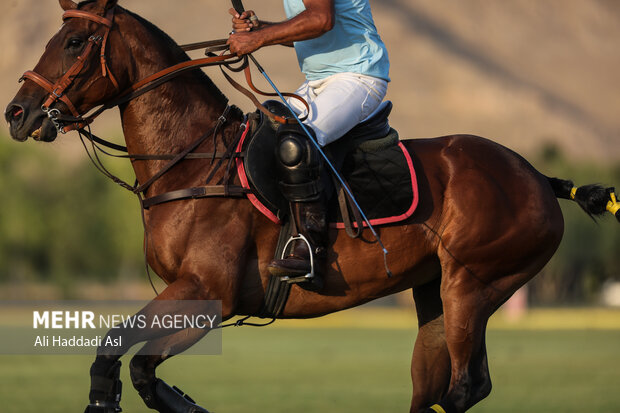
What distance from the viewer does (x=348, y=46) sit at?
7.63 meters

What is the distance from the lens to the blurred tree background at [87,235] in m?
77.0

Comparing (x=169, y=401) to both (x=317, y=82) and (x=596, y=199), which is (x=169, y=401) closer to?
(x=317, y=82)

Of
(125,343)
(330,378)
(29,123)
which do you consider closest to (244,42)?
(29,123)

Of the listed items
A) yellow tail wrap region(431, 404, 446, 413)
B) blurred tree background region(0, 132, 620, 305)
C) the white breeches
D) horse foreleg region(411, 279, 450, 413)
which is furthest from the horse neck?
blurred tree background region(0, 132, 620, 305)

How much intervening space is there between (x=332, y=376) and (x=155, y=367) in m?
11.6

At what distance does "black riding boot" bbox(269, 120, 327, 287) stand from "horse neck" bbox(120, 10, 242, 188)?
60 centimetres

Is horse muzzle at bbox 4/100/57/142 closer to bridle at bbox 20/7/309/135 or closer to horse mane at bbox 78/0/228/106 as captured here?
bridle at bbox 20/7/309/135

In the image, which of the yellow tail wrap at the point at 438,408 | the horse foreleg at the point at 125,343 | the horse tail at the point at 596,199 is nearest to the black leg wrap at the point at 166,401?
the horse foreleg at the point at 125,343

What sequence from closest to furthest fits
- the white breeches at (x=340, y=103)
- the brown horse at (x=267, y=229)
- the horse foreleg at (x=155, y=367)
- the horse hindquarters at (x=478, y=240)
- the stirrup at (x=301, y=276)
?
the horse foreleg at (x=155, y=367)
the brown horse at (x=267, y=229)
the stirrup at (x=301, y=276)
the white breeches at (x=340, y=103)
the horse hindquarters at (x=478, y=240)

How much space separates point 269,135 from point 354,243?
1028mm

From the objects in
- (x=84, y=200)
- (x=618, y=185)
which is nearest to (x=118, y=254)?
(x=84, y=200)

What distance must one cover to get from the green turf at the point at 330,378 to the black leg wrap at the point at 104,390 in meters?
5.94

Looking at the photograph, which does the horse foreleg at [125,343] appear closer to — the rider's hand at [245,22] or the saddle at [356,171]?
the saddle at [356,171]

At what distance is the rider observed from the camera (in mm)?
7102
